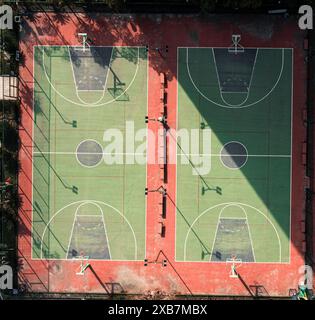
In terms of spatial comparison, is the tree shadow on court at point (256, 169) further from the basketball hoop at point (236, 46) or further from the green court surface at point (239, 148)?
the basketball hoop at point (236, 46)

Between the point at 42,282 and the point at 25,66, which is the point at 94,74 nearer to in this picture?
the point at 25,66

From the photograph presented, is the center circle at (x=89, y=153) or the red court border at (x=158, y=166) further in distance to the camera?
the center circle at (x=89, y=153)

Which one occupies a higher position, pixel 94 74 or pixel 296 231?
pixel 94 74

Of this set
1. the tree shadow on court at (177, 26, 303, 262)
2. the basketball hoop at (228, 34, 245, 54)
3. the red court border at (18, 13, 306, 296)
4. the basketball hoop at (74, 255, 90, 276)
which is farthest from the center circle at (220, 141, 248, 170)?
the basketball hoop at (74, 255, 90, 276)

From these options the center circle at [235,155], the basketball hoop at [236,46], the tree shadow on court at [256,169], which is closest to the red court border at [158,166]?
the basketball hoop at [236,46]
